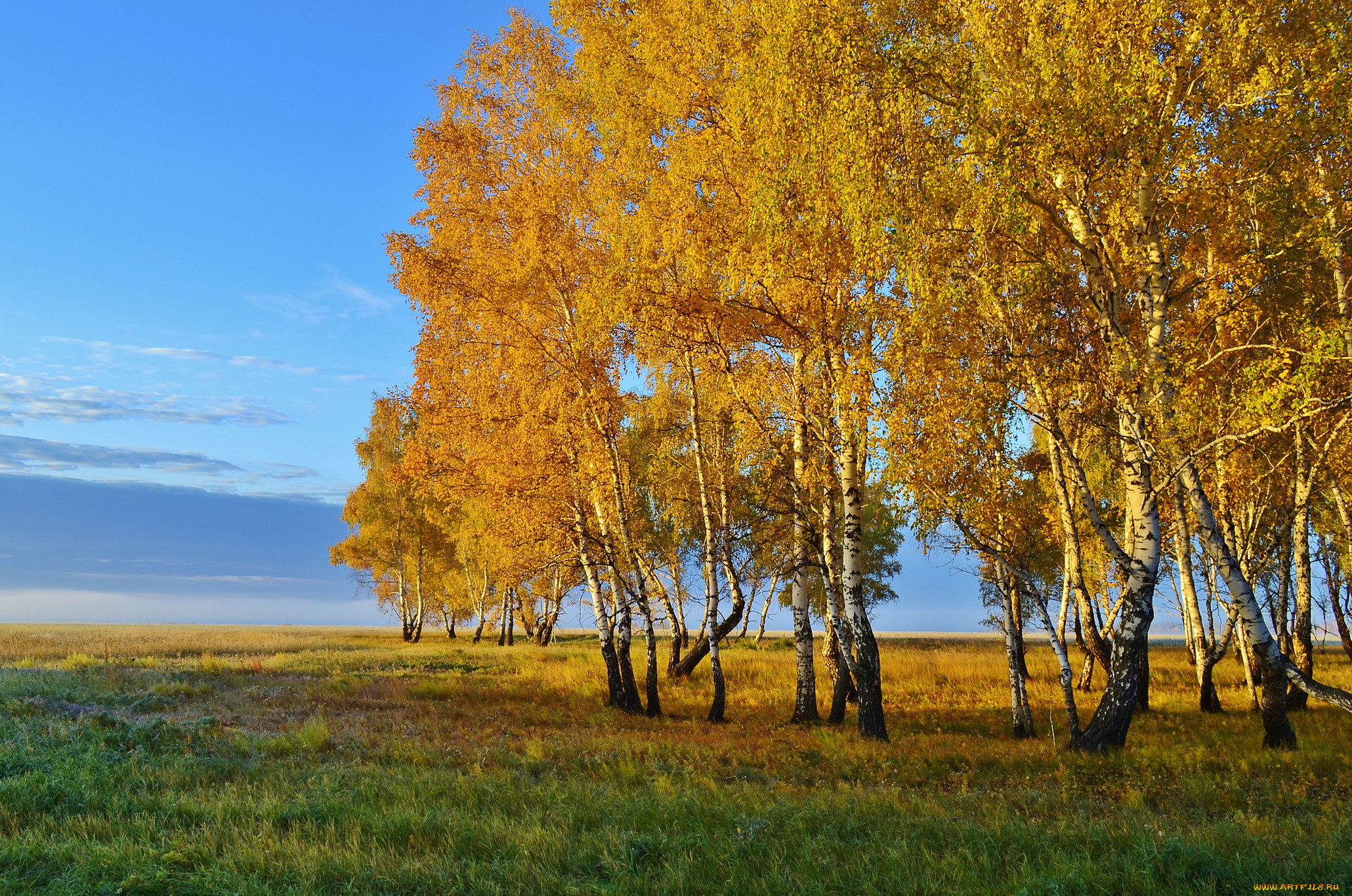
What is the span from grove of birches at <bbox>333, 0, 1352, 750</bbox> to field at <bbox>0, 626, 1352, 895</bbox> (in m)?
1.97

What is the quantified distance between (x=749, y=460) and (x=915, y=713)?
813 cm

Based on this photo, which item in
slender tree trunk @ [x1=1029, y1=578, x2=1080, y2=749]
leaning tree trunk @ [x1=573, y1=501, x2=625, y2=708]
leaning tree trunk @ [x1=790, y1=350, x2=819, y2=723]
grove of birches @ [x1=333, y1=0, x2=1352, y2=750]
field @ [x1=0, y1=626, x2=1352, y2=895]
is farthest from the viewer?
leaning tree trunk @ [x1=573, y1=501, x2=625, y2=708]

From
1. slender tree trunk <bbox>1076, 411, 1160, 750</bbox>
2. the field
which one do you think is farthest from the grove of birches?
the field

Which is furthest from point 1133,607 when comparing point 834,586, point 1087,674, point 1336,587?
point 1336,587

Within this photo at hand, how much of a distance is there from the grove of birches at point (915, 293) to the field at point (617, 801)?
6.45 ft

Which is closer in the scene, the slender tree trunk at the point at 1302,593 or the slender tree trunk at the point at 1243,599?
the slender tree trunk at the point at 1243,599

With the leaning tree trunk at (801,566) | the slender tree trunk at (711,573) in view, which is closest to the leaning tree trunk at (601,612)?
the slender tree trunk at (711,573)

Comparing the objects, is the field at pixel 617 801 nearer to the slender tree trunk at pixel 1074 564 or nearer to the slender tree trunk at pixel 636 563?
the slender tree trunk at pixel 636 563

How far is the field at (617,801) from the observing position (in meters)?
6.68

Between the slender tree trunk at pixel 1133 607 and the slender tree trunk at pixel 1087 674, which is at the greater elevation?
the slender tree trunk at pixel 1133 607

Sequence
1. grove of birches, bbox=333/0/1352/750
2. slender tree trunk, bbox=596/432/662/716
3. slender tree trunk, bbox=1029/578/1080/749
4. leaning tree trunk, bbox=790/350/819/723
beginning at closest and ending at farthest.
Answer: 1. grove of birches, bbox=333/0/1352/750
2. slender tree trunk, bbox=1029/578/1080/749
3. leaning tree trunk, bbox=790/350/819/723
4. slender tree trunk, bbox=596/432/662/716

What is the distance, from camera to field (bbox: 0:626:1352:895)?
668 centimetres

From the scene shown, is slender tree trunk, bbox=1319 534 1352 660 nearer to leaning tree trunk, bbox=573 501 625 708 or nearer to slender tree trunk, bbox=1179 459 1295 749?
slender tree trunk, bbox=1179 459 1295 749

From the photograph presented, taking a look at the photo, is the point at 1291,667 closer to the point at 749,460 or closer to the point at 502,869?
the point at 749,460
